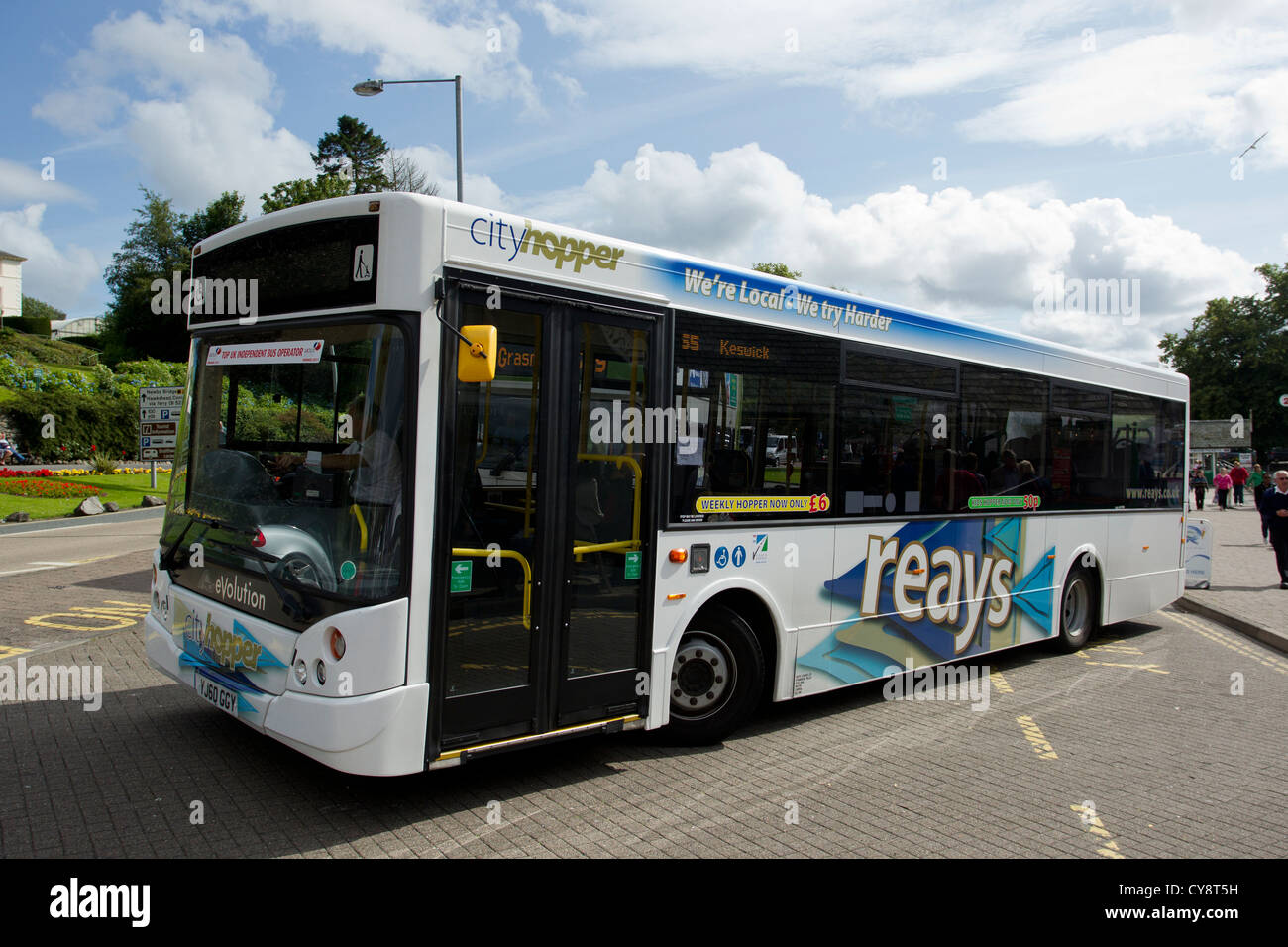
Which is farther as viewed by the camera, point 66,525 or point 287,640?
point 66,525

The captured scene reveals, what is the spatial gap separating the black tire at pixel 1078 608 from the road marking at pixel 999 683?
1245mm

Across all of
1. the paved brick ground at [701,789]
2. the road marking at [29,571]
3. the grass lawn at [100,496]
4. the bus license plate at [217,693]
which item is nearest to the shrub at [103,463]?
the grass lawn at [100,496]

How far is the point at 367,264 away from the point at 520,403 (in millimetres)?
1042

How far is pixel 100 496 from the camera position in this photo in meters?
24.3

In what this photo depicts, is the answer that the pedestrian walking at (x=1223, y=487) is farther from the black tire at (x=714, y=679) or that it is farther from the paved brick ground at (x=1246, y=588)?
the black tire at (x=714, y=679)

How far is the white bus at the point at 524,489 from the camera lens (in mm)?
4512

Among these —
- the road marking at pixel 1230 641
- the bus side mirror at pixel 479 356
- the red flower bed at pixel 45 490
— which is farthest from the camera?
the red flower bed at pixel 45 490

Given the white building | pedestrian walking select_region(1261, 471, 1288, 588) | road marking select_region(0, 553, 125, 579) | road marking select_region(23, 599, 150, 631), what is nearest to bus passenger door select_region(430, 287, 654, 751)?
road marking select_region(23, 599, 150, 631)

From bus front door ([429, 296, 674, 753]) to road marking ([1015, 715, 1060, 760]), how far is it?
9.49ft

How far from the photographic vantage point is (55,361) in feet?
187

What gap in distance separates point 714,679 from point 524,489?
199 cm

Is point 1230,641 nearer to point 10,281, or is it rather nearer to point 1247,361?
point 1247,361
